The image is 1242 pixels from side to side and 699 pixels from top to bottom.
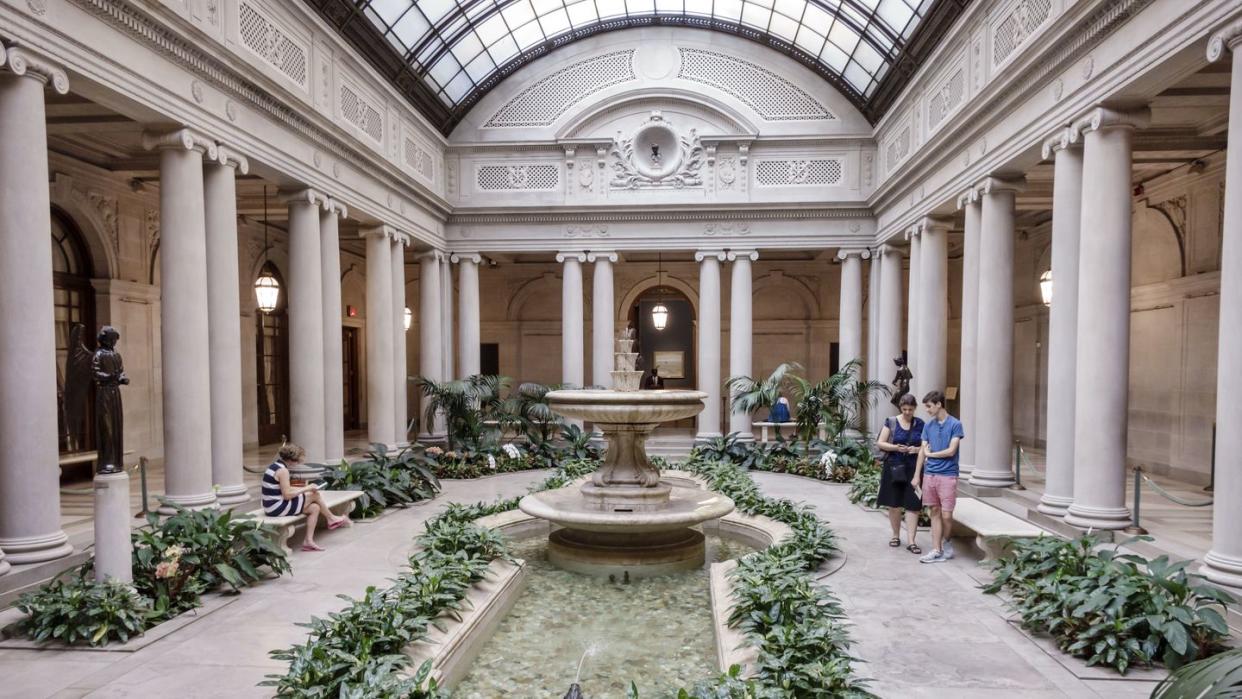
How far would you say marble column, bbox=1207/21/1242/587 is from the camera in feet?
18.6

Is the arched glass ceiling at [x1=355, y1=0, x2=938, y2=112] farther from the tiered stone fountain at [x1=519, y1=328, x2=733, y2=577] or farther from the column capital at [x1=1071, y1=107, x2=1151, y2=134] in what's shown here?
the tiered stone fountain at [x1=519, y1=328, x2=733, y2=577]

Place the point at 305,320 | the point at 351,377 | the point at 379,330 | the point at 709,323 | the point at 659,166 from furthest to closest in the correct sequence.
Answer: the point at 351,377, the point at 659,166, the point at 709,323, the point at 379,330, the point at 305,320

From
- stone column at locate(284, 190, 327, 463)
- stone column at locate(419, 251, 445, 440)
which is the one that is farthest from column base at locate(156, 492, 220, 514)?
stone column at locate(419, 251, 445, 440)

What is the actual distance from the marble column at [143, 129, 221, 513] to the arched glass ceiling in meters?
6.30

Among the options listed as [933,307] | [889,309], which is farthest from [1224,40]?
[889,309]

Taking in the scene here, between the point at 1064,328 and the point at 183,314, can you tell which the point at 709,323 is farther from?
the point at 183,314

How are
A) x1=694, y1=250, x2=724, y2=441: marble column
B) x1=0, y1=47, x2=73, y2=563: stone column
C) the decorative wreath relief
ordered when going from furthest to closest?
the decorative wreath relief → x1=694, y1=250, x2=724, y2=441: marble column → x1=0, y1=47, x2=73, y2=563: stone column

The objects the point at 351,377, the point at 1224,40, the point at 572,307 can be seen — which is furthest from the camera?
the point at 351,377

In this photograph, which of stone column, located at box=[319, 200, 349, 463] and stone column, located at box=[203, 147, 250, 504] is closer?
stone column, located at box=[203, 147, 250, 504]

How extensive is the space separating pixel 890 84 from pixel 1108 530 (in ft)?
35.3

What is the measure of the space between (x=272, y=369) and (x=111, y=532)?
1386cm

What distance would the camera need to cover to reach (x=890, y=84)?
15.2 m

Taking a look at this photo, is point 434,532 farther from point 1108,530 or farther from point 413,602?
point 1108,530

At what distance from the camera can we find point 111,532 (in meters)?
5.80
